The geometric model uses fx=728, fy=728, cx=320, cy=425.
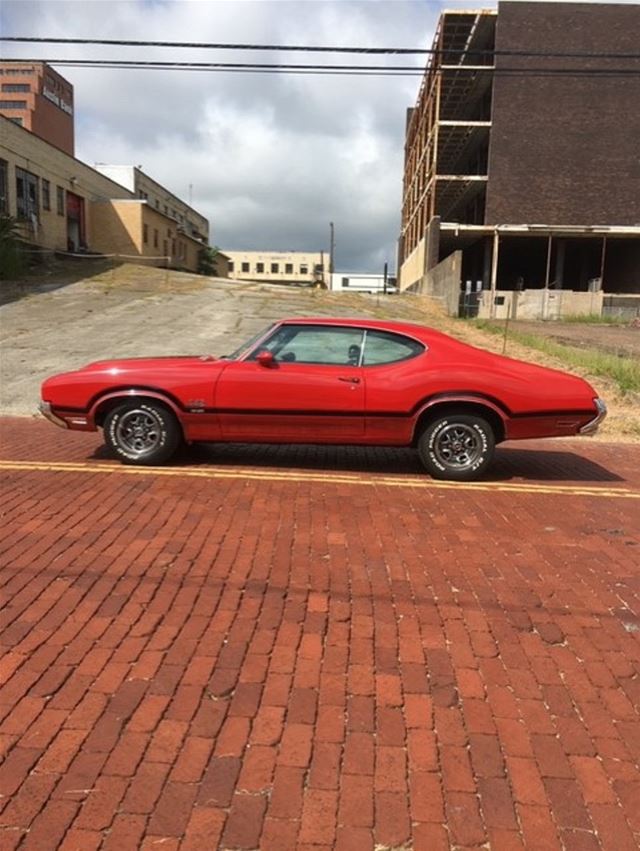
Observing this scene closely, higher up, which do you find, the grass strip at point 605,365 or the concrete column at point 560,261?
the concrete column at point 560,261

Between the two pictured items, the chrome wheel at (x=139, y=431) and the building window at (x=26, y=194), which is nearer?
the chrome wheel at (x=139, y=431)

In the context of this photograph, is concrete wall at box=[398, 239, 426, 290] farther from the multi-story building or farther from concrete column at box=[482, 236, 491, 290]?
the multi-story building

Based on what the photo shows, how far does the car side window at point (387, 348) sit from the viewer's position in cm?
695

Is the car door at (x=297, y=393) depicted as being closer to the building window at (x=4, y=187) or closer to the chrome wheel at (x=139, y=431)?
the chrome wheel at (x=139, y=431)

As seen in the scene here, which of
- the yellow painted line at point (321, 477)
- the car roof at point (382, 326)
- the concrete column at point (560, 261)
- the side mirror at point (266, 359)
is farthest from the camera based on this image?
the concrete column at point (560, 261)

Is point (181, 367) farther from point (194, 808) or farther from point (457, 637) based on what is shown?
point (194, 808)

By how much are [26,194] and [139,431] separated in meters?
35.5

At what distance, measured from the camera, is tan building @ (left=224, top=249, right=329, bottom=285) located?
13157 cm

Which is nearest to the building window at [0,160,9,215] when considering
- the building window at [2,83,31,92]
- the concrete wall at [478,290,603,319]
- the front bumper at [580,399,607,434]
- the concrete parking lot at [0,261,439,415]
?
the concrete parking lot at [0,261,439,415]

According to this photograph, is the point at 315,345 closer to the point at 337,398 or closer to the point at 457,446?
the point at 337,398

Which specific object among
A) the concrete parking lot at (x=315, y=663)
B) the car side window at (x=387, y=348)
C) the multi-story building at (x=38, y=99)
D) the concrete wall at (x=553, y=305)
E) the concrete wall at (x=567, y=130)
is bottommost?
the concrete parking lot at (x=315, y=663)

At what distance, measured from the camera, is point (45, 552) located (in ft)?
15.1

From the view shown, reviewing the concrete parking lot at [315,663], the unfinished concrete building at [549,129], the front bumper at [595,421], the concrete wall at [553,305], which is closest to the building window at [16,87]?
the unfinished concrete building at [549,129]

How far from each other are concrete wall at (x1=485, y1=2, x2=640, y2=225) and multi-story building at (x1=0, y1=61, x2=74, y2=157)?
58505 mm
